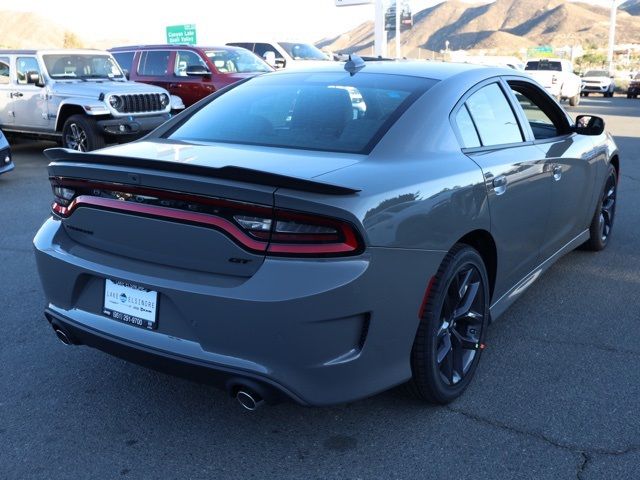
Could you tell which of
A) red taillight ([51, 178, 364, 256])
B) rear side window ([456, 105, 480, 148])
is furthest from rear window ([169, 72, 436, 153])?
red taillight ([51, 178, 364, 256])

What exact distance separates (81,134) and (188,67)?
3.13 m

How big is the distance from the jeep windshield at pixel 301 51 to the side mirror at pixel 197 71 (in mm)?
6209

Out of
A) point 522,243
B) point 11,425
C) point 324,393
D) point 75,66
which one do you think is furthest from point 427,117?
point 75,66

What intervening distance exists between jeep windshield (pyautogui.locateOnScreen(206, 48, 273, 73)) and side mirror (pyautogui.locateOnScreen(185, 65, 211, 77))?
0.27 meters

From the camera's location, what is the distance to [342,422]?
3.09m

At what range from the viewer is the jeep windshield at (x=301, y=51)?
1886 cm

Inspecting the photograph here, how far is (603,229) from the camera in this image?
573 centimetres

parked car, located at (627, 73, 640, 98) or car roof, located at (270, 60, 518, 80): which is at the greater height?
car roof, located at (270, 60, 518, 80)

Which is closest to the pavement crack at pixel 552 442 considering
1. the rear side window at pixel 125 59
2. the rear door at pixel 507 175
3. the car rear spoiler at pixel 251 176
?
the rear door at pixel 507 175

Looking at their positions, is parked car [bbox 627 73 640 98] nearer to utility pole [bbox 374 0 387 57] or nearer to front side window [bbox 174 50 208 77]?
utility pole [bbox 374 0 387 57]

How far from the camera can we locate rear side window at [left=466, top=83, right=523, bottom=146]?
11.8 ft

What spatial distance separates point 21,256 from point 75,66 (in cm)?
687

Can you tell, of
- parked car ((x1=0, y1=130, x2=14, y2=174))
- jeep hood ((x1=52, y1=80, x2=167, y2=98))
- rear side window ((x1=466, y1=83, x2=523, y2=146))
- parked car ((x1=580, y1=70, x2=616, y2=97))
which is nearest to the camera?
rear side window ((x1=466, y1=83, x2=523, y2=146))

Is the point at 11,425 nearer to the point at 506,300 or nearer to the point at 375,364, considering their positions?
the point at 375,364
